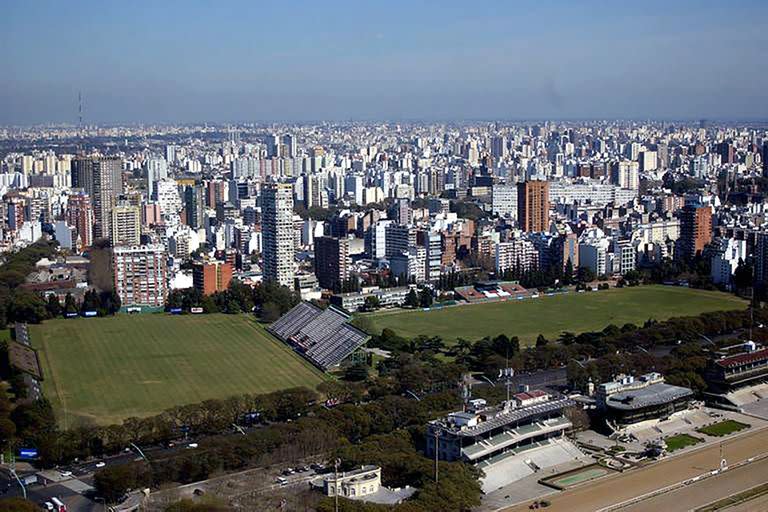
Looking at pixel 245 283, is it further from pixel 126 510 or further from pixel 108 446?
pixel 126 510

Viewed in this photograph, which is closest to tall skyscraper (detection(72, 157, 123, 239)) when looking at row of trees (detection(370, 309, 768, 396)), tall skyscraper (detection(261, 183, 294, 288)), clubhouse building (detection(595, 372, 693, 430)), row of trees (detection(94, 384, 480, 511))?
tall skyscraper (detection(261, 183, 294, 288))

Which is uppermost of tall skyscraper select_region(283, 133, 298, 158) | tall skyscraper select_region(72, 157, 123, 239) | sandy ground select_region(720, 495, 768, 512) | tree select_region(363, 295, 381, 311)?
tall skyscraper select_region(283, 133, 298, 158)

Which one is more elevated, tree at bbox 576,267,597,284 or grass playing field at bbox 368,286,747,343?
tree at bbox 576,267,597,284

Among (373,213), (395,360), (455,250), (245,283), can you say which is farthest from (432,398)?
(373,213)

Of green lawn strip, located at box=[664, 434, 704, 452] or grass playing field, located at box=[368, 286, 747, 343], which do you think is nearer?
green lawn strip, located at box=[664, 434, 704, 452]

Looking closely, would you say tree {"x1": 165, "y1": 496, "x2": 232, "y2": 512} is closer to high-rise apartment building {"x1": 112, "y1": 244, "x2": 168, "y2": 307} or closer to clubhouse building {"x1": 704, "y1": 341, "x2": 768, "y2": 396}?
clubhouse building {"x1": 704, "y1": 341, "x2": 768, "y2": 396}

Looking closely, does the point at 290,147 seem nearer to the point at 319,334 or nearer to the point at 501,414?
the point at 319,334

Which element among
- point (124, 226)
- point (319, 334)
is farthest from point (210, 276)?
point (124, 226)
